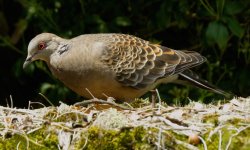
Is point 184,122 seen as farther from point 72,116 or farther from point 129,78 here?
point 129,78

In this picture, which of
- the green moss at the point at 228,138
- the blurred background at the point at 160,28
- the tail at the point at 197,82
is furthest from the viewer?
the blurred background at the point at 160,28

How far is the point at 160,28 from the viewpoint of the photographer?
22.0 ft

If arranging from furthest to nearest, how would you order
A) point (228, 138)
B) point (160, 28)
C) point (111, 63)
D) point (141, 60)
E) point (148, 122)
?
point (160, 28)
point (141, 60)
point (111, 63)
point (148, 122)
point (228, 138)

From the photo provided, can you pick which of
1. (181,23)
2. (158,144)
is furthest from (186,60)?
(158,144)

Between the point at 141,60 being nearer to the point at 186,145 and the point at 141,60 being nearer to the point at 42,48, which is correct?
the point at 42,48

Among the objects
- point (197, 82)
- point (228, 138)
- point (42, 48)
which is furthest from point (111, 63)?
point (228, 138)

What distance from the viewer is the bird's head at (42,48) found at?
5.74 meters

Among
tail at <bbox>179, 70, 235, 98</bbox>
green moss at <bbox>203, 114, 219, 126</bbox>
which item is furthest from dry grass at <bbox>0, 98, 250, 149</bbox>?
tail at <bbox>179, 70, 235, 98</bbox>

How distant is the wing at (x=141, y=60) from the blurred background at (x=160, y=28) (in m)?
0.32

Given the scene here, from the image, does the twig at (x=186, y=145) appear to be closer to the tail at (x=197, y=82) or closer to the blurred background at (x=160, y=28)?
the tail at (x=197, y=82)

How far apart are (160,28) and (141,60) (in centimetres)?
88

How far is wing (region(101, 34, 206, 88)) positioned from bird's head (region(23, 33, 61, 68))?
47 cm

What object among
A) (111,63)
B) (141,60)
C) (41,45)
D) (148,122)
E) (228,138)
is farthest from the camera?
(141,60)

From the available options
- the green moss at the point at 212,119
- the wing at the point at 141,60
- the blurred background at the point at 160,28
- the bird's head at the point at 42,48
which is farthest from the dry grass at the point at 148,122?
the blurred background at the point at 160,28
